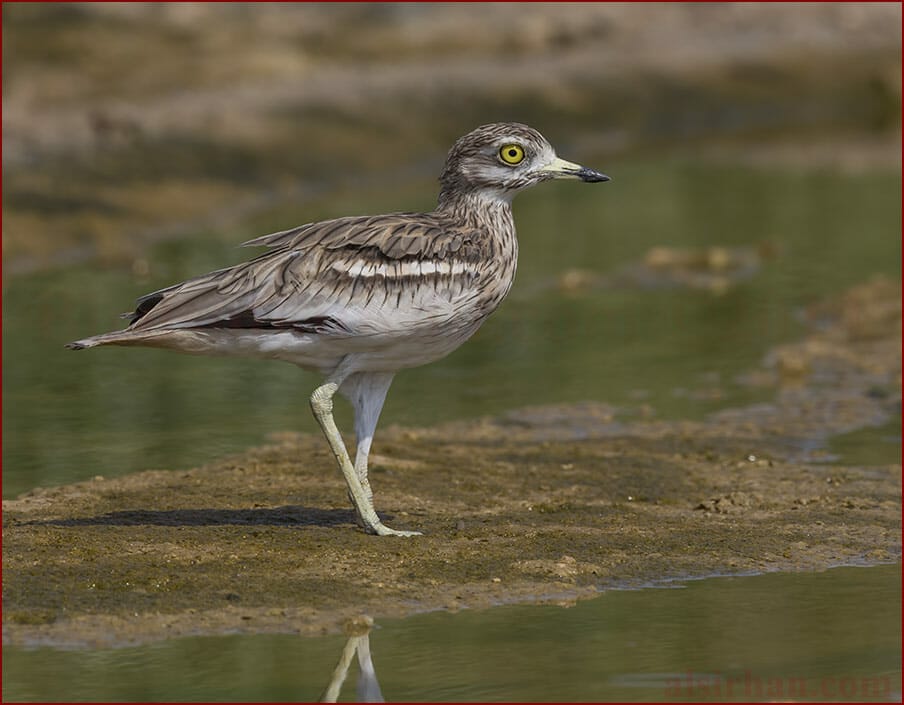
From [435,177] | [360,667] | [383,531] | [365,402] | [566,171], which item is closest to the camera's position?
[360,667]

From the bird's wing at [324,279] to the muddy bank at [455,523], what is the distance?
985mm

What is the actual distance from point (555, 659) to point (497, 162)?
268cm

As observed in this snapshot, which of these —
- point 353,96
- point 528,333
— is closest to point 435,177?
point 353,96

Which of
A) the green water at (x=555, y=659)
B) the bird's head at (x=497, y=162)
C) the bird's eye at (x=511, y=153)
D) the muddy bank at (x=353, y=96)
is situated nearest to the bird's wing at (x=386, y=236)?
the bird's head at (x=497, y=162)

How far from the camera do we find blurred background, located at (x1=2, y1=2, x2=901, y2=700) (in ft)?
21.8

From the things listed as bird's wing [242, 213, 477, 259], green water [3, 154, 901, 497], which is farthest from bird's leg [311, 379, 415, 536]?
green water [3, 154, 901, 497]

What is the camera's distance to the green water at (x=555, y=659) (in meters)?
6.13

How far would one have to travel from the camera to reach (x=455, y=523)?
321 inches

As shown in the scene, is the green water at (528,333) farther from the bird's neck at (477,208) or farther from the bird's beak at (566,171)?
the bird's beak at (566,171)

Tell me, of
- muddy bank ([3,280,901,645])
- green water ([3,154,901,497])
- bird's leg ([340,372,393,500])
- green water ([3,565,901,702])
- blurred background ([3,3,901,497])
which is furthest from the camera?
blurred background ([3,3,901,497])

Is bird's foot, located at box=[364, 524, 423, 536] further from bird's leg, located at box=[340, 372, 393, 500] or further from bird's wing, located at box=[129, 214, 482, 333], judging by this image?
bird's wing, located at box=[129, 214, 482, 333]

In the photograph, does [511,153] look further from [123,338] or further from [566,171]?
[123,338]

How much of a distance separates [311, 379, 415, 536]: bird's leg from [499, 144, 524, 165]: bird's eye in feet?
4.47

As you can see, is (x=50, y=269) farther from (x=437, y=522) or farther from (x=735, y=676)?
(x=735, y=676)
